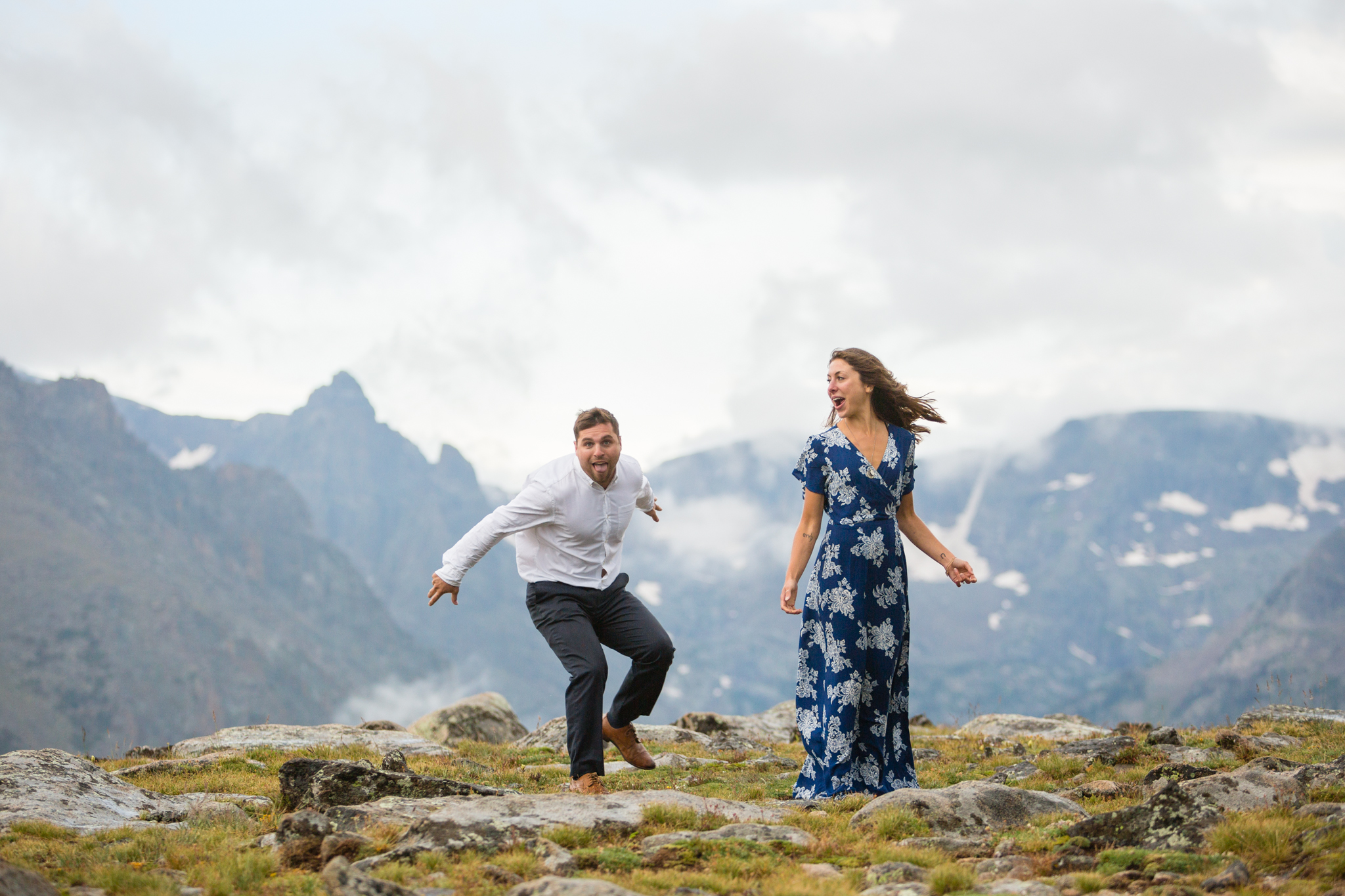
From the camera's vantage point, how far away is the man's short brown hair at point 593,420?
35.9ft

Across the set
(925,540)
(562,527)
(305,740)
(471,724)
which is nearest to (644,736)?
(471,724)

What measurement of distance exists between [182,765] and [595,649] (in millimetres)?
6554

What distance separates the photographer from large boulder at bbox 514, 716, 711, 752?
55.7ft

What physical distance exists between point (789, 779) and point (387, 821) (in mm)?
5160

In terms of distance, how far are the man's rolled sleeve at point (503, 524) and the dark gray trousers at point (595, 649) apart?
0.71 meters

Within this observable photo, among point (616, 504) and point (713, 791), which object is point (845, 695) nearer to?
point (713, 791)

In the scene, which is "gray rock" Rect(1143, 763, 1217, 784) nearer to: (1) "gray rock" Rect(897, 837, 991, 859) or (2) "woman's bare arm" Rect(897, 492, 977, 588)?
(2) "woman's bare arm" Rect(897, 492, 977, 588)

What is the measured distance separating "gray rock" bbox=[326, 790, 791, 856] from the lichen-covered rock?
377 millimetres

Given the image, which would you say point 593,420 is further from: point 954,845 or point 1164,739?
point 1164,739

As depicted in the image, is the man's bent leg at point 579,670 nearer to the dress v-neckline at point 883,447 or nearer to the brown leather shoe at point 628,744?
the brown leather shoe at point 628,744

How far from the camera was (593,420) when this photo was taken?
432 inches

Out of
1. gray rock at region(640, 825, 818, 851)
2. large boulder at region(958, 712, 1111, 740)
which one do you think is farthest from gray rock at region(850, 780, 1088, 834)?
large boulder at region(958, 712, 1111, 740)

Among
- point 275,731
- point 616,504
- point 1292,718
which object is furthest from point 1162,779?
point 275,731

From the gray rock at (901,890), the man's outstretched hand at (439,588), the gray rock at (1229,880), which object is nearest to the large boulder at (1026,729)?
the man's outstretched hand at (439,588)
